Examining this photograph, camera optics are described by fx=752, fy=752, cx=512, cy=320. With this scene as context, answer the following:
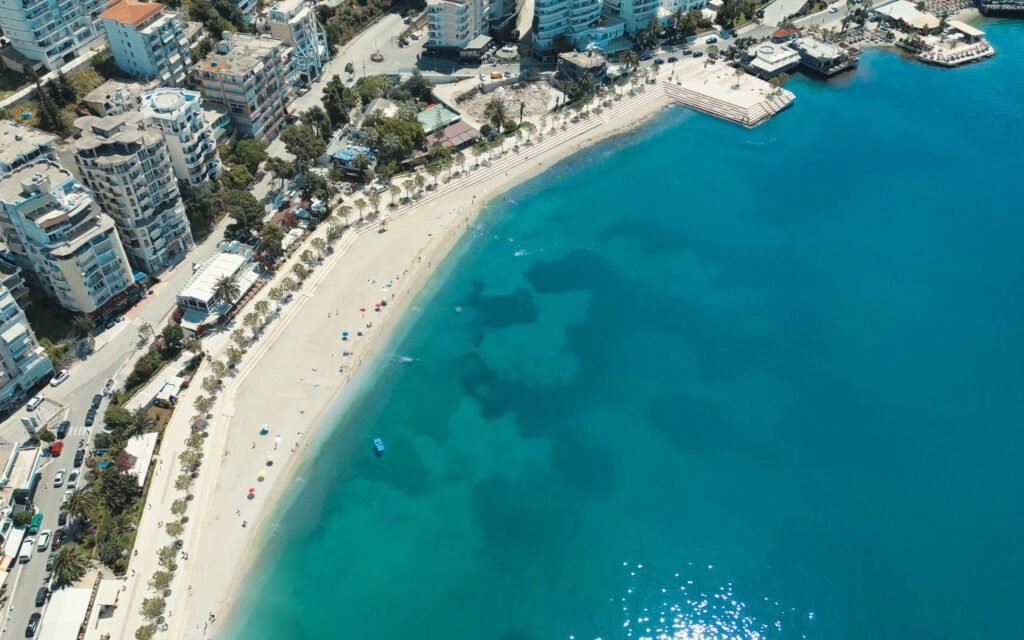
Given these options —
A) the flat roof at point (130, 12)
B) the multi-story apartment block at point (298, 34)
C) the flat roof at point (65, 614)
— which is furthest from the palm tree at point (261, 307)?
the multi-story apartment block at point (298, 34)

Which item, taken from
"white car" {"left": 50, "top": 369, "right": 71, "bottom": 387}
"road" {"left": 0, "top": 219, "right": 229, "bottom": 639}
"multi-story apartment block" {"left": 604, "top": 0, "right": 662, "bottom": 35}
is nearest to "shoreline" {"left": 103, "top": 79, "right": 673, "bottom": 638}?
"road" {"left": 0, "top": 219, "right": 229, "bottom": 639}

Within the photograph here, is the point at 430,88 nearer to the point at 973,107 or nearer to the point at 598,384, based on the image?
the point at 598,384

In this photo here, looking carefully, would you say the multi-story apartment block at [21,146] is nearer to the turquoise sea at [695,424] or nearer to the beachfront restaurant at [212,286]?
the beachfront restaurant at [212,286]

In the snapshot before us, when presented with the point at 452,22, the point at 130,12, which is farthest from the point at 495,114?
the point at 130,12

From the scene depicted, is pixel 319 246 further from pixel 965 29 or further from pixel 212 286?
pixel 965 29

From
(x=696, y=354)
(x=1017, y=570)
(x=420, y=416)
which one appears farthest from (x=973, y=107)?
(x=420, y=416)
